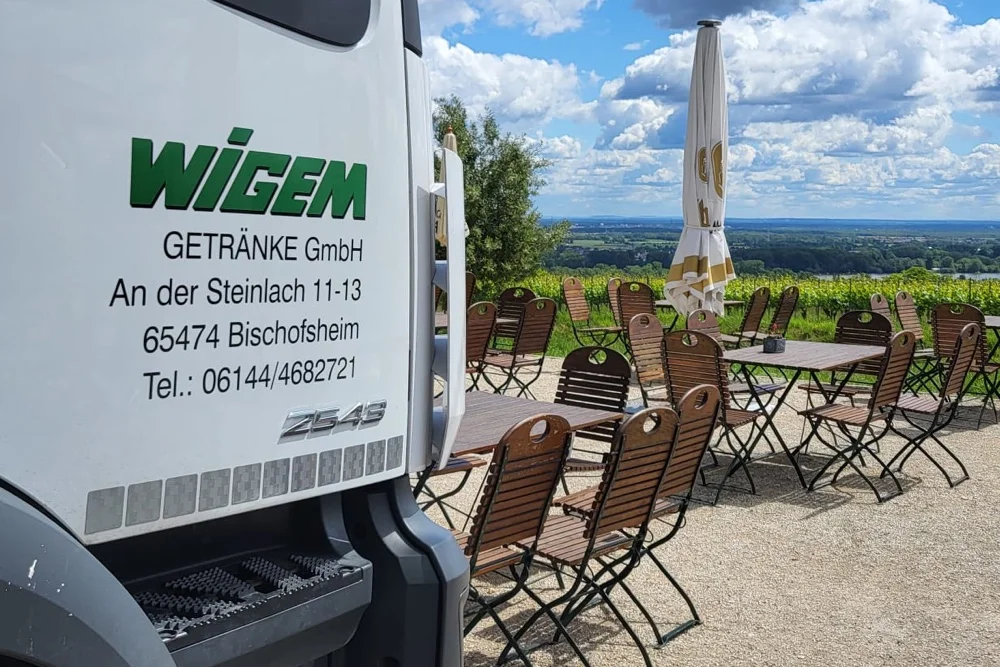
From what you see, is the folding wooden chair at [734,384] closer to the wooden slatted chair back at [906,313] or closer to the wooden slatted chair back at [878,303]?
the wooden slatted chair back at [878,303]

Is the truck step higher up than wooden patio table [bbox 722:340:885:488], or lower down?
higher up

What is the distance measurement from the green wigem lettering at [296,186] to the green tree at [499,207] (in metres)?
15.1

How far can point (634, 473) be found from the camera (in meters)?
4.53

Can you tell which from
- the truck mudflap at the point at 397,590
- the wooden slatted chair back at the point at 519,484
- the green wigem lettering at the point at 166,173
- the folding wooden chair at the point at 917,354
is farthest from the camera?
the folding wooden chair at the point at 917,354

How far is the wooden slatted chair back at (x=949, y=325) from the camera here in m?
10.2

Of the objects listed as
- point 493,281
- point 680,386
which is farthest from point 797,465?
point 493,281

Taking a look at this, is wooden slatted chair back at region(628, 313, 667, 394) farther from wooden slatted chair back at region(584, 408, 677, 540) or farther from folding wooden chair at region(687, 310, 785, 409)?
wooden slatted chair back at region(584, 408, 677, 540)

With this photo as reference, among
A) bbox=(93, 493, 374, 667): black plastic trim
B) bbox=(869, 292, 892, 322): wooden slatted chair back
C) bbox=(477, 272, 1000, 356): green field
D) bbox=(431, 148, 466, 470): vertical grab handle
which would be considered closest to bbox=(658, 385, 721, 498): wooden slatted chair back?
bbox=(431, 148, 466, 470): vertical grab handle

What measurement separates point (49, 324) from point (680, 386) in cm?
611

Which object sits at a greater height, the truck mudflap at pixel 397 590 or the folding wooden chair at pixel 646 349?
the truck mudflap at pixel 397 590

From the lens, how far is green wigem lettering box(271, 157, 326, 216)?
2.25 meters

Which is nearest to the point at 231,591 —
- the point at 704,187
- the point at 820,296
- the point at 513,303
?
the point at 704,187

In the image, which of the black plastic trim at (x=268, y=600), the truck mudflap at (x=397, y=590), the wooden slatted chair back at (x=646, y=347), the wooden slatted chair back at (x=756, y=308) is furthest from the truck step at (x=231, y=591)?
the wooden slatted chair back at (x=756, y=308)

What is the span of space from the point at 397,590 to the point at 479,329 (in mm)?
6752
